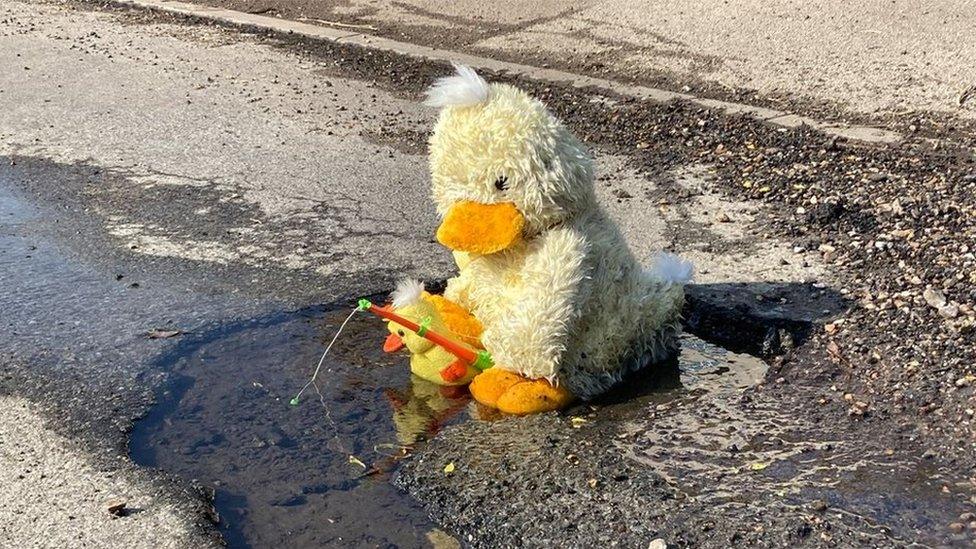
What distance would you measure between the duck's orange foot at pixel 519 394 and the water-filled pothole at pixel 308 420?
0.35 ft

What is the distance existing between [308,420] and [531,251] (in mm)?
940

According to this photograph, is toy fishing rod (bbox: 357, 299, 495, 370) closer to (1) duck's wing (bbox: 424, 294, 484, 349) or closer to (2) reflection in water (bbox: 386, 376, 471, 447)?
(1) duck's wing (bbox: 424, 294, 484, 349)

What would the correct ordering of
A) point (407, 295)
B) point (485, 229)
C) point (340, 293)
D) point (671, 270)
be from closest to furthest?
point (485, 229) < point (407, 295) < point (671, 270) < point (340, 293)

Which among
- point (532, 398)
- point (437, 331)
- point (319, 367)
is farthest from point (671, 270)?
point (319, 367)

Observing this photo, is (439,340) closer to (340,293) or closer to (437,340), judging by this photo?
(437,340)

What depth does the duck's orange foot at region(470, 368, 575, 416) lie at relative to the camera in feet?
12.4

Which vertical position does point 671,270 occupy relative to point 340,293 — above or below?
above

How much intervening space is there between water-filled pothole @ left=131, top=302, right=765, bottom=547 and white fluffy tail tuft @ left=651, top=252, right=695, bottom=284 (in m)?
0.30

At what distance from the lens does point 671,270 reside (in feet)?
13.7

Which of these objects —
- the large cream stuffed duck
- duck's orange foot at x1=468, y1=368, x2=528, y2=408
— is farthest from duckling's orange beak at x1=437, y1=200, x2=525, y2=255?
duck's orange foot at x1=468, y1=368, x2=528, y2=408

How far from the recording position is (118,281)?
498 centimetres

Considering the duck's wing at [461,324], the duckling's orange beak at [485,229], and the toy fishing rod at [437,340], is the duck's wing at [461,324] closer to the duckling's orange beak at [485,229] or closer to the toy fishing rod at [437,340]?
the toy fishing rod at [437,340]

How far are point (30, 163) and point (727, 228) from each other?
3832mm

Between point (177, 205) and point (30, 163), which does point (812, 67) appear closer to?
point (177, 205)
